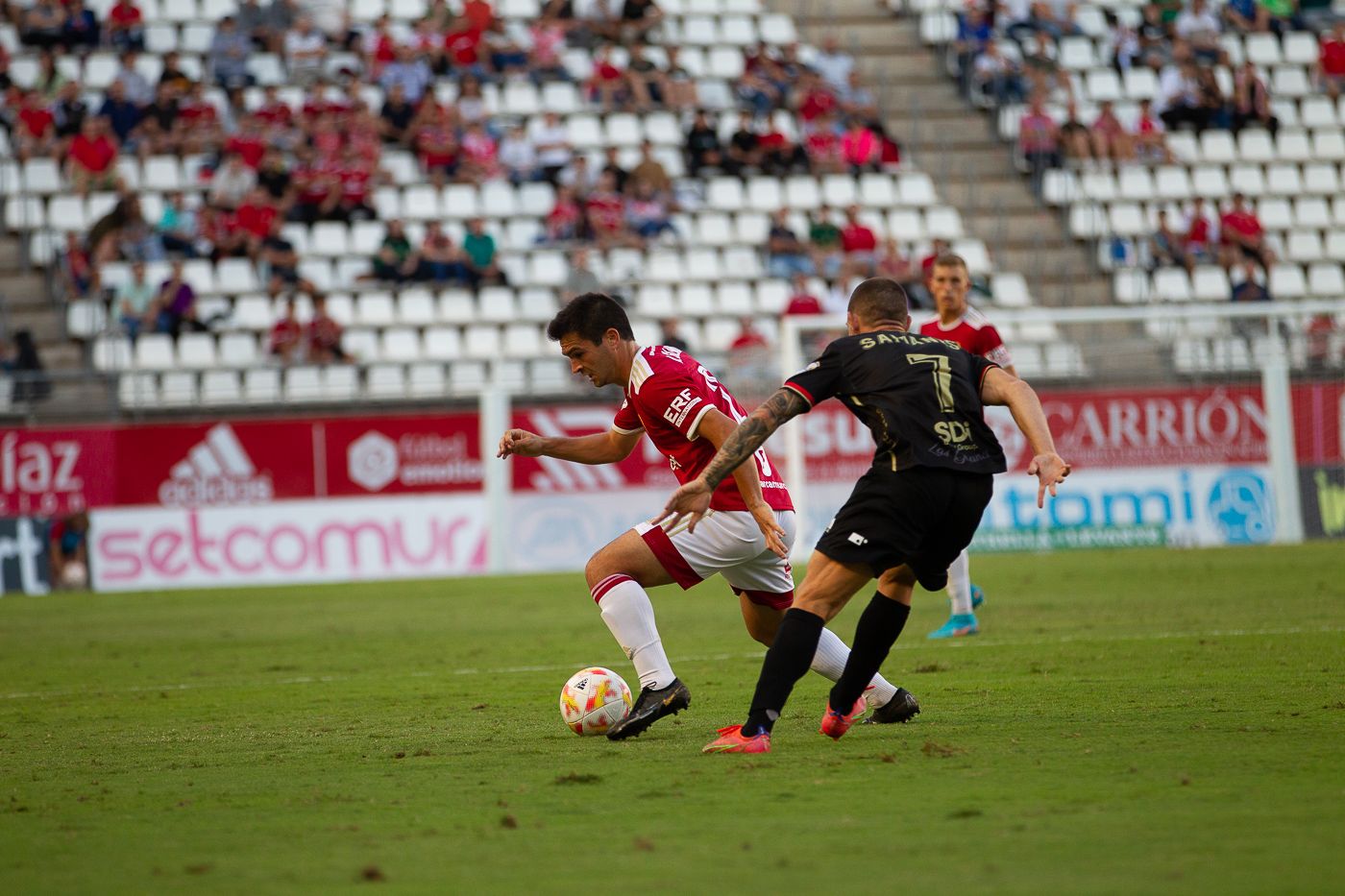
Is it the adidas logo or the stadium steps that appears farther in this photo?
the stadium steps

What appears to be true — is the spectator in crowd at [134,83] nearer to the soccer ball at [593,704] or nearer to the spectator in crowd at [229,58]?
the spectator in crowd at [229,58]

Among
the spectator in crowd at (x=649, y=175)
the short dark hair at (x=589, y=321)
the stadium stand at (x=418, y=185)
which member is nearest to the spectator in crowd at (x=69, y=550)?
the stadium stand at (x=418, y=185)

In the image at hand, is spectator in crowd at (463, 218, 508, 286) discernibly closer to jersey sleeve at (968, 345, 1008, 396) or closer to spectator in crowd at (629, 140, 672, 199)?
spectator in crowd at (629, 140, 672, 199)

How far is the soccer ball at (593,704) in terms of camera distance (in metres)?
7.61

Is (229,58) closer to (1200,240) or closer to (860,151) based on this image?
(860,151)

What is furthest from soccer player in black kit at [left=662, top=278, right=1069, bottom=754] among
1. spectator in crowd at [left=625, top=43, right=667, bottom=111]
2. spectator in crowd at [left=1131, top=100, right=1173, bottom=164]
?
spectator in crowd at [left=1131, top=100, right=1173, bottom=164]

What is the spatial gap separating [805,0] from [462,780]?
27.9 metres

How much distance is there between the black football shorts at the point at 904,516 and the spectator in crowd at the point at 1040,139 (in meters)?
23.2

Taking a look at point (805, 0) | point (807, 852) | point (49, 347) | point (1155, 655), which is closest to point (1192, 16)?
point (805, 0)

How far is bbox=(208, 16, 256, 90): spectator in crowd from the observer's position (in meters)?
26.4

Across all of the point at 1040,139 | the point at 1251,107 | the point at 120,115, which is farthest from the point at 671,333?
the point at 1251,107

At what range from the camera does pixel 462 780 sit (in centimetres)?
639

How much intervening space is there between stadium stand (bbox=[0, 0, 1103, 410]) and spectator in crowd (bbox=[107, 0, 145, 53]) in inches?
2.8

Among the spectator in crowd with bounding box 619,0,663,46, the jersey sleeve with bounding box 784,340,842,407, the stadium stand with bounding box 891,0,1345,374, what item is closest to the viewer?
the jersey sleeve with bounding box 784,340,842,407
